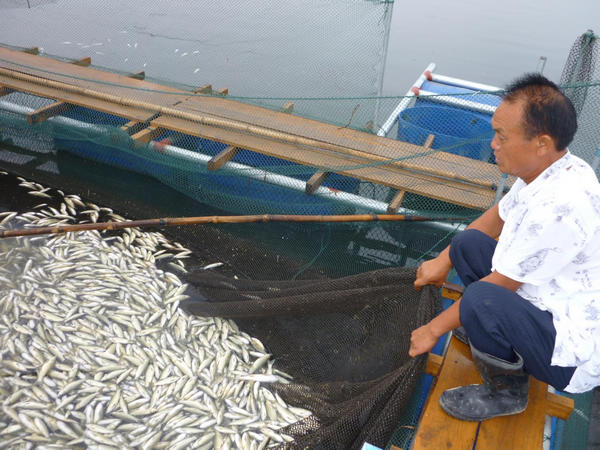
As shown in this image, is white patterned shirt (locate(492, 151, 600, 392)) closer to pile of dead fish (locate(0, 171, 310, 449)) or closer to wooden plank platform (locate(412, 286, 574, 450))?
wooden plank platform (locate(412, 286, 574, 450))

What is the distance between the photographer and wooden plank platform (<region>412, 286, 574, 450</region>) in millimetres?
2043

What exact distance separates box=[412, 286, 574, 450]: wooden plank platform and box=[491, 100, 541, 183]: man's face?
1055 millimetres

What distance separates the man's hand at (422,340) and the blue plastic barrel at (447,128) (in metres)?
2.99

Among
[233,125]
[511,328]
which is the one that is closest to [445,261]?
[511,328]

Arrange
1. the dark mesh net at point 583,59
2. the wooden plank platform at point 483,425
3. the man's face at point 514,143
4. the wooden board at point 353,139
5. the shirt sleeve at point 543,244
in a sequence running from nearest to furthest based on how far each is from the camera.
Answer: the shirt sleeve at point 543,244 → the man's face at point 514,143 → the wooden plank platform at point 483,425 → the wooden board at point 353,139 → the dark mesh net at point 583,59

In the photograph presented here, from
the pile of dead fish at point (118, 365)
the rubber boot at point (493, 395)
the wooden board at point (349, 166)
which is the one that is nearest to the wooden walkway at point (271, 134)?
the wooden board at point (349, 166)

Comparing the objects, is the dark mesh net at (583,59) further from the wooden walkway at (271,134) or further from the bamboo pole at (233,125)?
the bamboo pole at (233,125)

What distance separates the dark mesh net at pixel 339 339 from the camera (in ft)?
7.38

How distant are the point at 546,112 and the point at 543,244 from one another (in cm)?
50

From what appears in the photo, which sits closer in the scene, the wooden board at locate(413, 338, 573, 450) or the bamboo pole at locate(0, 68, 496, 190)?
the wooden board at locate(413, 338, 573, 450)

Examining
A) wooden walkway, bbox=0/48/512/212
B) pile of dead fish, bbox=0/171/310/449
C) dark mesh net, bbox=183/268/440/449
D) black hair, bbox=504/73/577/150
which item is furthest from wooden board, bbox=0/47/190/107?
black hair, bbox=504/73/577/150

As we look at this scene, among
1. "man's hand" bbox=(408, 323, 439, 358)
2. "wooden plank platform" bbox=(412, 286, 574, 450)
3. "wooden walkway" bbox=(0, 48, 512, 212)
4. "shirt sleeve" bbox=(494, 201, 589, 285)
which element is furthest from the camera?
"wooden walkway" bbox=(0, 48, 512, 212)

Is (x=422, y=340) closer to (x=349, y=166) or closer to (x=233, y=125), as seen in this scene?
(x=349, y=166)

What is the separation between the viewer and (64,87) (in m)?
5.16
